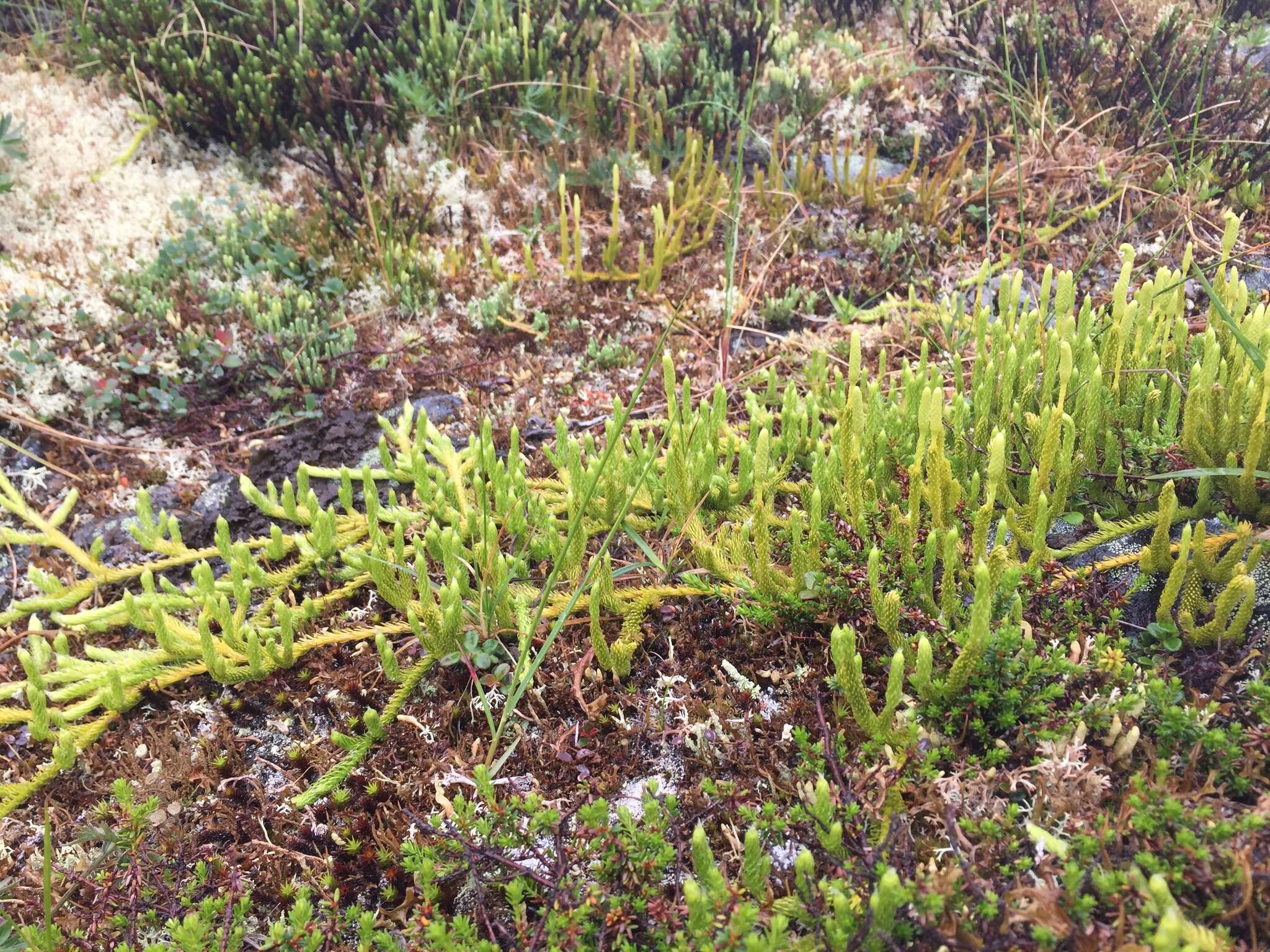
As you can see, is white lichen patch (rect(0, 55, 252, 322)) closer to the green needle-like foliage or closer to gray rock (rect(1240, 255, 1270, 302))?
the green needle-like foliage

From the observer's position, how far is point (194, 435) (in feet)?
14.2

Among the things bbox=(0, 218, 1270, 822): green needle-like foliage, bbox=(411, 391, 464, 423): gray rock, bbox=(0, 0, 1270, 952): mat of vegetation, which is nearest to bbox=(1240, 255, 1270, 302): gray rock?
bbox=(0, 0, 1270, 952): mat of vegetation

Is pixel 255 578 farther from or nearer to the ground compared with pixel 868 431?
nearer to the ground

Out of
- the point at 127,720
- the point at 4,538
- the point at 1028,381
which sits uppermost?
the point at 1028,381

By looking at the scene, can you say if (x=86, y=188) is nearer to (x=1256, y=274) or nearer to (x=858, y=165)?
(x=858, y=165)

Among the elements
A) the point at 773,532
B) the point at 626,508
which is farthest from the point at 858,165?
the point at 626,508

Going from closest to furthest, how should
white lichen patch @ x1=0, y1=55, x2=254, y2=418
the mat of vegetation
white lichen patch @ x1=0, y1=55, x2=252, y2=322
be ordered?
the mat of vegetation, white lichen patch @ x1=0, y1=55, x2=254, y2=418, white lichen patch @ x1=0, y1=55, x2=252, y2=322

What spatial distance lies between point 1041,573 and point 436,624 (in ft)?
5.99

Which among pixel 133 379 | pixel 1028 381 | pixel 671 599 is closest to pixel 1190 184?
pixel 1028 381

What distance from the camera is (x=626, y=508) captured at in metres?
2.33

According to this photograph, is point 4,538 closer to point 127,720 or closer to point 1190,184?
point 127,720

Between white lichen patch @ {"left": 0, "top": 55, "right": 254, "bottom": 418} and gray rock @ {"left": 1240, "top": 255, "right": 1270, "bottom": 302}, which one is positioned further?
white lichen patch @ {"left": 0, "top": 55, "right": 254, "bottom": 418}

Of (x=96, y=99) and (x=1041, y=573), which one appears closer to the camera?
(x=1041, y=573)

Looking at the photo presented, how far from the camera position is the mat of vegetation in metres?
1.90
